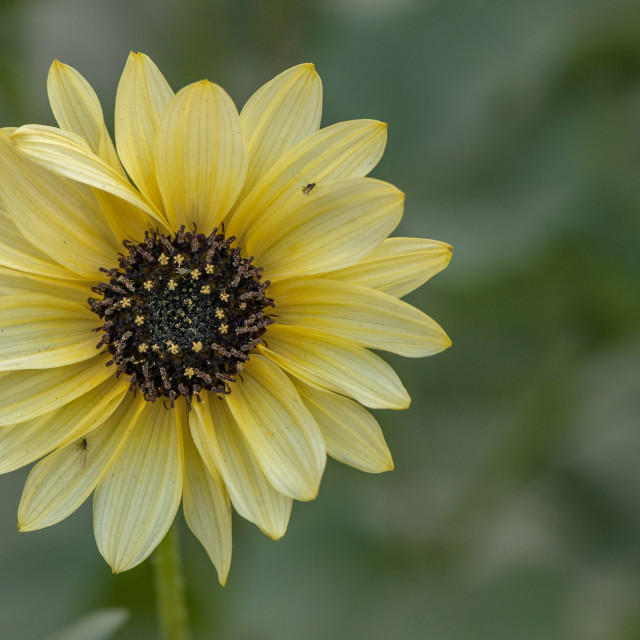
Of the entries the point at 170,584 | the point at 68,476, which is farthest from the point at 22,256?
the point at 170,584

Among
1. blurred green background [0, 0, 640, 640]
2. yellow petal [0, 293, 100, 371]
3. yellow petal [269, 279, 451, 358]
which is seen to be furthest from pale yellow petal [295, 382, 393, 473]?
blurred green background [0, 0, 640, 640]

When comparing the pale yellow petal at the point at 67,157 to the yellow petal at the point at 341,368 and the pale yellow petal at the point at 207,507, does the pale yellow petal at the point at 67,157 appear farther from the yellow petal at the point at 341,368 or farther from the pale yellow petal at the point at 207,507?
the pale yellow petal at the point at 207,507

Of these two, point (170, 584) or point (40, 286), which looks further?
point (170, 584)

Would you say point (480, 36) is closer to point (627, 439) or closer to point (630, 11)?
point (630, 11)

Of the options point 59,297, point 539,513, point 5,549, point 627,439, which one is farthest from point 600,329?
point 5,549

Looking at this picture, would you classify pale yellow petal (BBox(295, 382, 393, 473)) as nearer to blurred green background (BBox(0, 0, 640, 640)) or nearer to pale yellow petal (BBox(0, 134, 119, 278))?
pale yellow petal (BBox(0, 134, 119, 278))

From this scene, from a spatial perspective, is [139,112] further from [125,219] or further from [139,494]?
[139,494]
